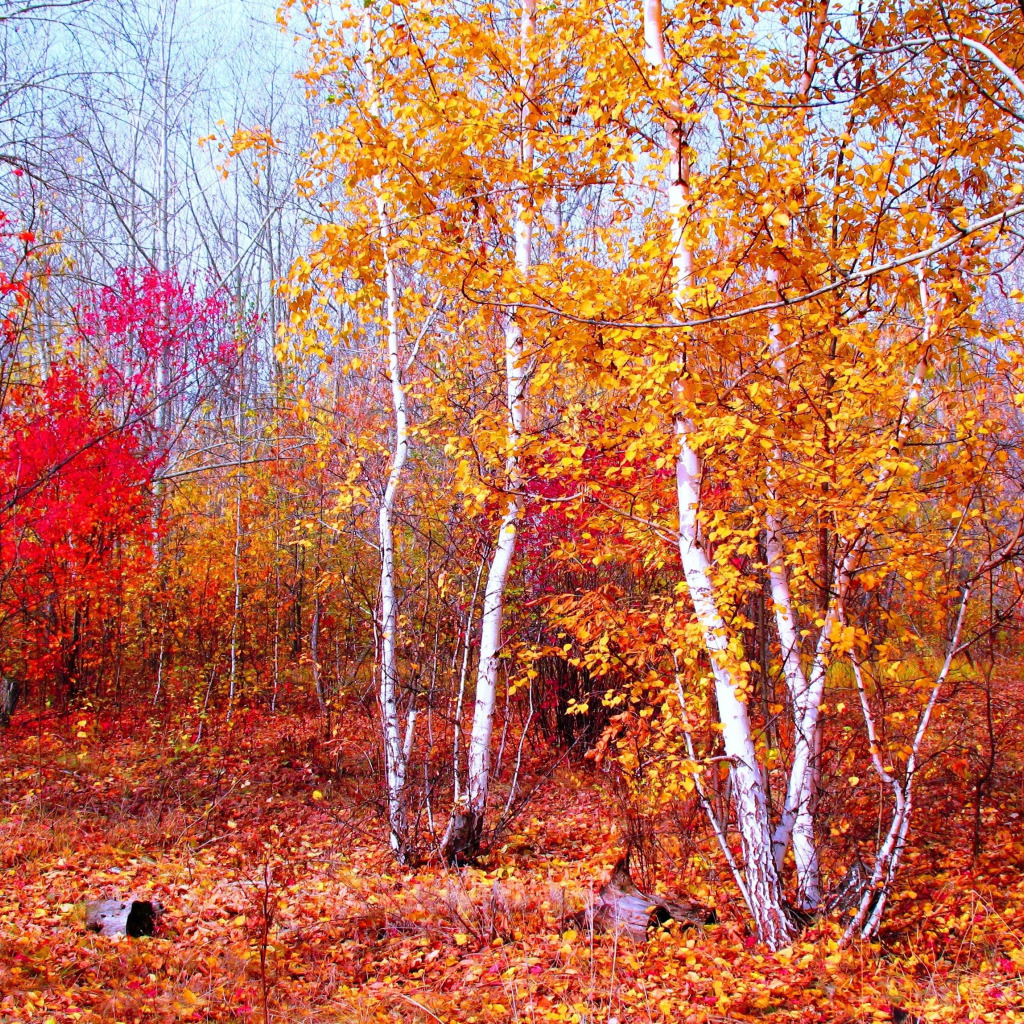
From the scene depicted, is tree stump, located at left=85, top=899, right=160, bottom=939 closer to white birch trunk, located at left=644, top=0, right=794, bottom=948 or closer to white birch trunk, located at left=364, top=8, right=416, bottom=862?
white birch trunk, located at left=364, top=8, right=416, bottom=862

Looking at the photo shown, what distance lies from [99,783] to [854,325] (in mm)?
→ 7276

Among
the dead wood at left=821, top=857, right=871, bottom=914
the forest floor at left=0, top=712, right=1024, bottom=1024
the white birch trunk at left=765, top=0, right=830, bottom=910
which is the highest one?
the white birch trunk at left=765, top=0, right=830, bottom=910

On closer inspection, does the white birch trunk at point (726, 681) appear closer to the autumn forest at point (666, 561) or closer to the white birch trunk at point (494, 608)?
the autumn forest at point (666, 561)

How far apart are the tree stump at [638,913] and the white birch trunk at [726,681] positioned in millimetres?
397

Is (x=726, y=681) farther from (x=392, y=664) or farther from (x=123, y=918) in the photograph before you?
(x=123, y=918)

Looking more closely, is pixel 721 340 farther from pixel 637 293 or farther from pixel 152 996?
pixel 152 996

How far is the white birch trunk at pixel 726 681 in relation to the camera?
12.6 ft

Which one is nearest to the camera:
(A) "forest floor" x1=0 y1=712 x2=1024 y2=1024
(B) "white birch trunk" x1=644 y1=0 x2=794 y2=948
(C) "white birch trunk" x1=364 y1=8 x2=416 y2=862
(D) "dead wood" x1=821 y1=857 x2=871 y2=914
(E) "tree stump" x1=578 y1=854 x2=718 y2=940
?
(A) "forest floor" x1=0 y1=712 x2=1024 y2=1024

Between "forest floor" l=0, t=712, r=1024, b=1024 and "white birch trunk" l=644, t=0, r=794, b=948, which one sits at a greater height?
"white birch trunk" l=644, t=0, r=794, b=948

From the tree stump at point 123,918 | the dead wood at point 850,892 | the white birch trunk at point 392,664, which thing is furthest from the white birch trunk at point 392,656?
the dead wood at point 850,892

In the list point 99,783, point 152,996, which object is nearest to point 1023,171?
point 152,996

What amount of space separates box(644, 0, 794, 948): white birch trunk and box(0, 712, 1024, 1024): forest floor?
0.24 metres

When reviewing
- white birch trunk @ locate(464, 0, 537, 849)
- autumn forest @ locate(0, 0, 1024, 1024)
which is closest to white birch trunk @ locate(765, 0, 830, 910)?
autumn forest @ locate(0, 0, 1024, 1024)

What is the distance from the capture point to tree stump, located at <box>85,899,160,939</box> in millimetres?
4039
